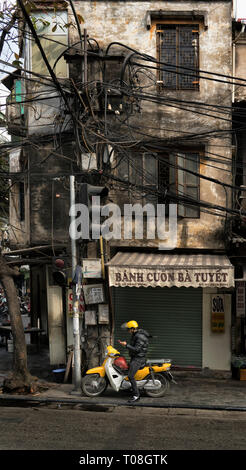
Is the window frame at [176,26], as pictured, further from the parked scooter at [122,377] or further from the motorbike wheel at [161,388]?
the motorbike wheel at [161,388]

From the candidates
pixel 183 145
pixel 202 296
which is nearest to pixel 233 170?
pixel 183 145

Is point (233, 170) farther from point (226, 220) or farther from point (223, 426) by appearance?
point (223, 426)

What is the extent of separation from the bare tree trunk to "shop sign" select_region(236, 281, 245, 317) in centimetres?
634

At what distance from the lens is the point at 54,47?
1535 centimetres

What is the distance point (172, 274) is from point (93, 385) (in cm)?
331

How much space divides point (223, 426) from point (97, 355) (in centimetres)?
463

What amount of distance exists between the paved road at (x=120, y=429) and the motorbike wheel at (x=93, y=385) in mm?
985

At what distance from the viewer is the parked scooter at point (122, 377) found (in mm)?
12125

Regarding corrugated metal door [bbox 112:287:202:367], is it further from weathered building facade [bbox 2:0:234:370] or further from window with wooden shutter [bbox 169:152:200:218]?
window with wooden shutter [bbox 169:152:200:218]

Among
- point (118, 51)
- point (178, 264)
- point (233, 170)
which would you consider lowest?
point (178, 264)

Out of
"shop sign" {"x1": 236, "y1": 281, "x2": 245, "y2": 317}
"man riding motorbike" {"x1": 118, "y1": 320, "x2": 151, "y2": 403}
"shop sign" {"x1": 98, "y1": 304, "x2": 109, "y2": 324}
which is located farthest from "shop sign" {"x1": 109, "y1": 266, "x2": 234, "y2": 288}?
"shop sign" {"x1": 236, "y1": 281, "x2": 245, "y2": 317}

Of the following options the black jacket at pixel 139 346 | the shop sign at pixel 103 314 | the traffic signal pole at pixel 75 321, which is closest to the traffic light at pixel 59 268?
the traffic signal pole at pixel 75 321

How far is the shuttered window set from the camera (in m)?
14.6

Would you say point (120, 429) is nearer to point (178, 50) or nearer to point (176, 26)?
point (178, 50)
